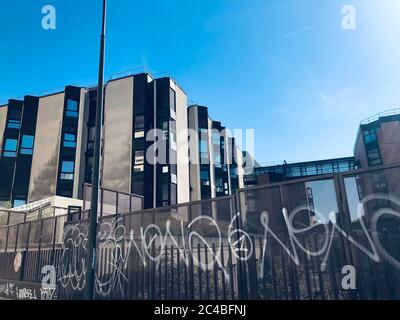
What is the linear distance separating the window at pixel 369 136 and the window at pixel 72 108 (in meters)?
34.2

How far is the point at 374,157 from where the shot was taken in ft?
120

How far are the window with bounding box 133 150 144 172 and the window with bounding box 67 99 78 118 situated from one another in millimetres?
9647

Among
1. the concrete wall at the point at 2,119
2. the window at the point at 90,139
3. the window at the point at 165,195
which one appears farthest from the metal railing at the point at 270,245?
the concrete wall at the point at 2,119

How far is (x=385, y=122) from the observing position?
34.5 meters

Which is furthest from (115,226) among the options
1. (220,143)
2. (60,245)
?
(220,143)

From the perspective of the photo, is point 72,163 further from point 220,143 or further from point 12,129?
point 220,143

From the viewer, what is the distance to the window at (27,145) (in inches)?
1212

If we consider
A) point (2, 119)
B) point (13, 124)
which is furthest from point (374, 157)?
point (2, 119)

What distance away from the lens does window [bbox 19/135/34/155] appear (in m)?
30.8

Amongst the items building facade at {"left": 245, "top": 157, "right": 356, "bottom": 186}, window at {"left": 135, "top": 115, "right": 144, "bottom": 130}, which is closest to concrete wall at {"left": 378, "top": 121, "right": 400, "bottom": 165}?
building facade at {"left": 245, "top": 157, "right": 356, "bottom": 186}

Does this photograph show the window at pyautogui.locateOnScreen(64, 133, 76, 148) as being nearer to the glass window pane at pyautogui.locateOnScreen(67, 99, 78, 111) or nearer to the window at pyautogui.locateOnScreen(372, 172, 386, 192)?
the glass window pane at pyautogui.locateOnScreen(67, 99, 78, 111)

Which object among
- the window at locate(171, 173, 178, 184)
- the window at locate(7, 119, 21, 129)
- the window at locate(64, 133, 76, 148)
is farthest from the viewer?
the window at locate(7, 119, 21, 129)

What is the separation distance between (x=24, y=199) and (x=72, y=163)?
5439 millimetres

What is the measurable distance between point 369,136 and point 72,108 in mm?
34849
